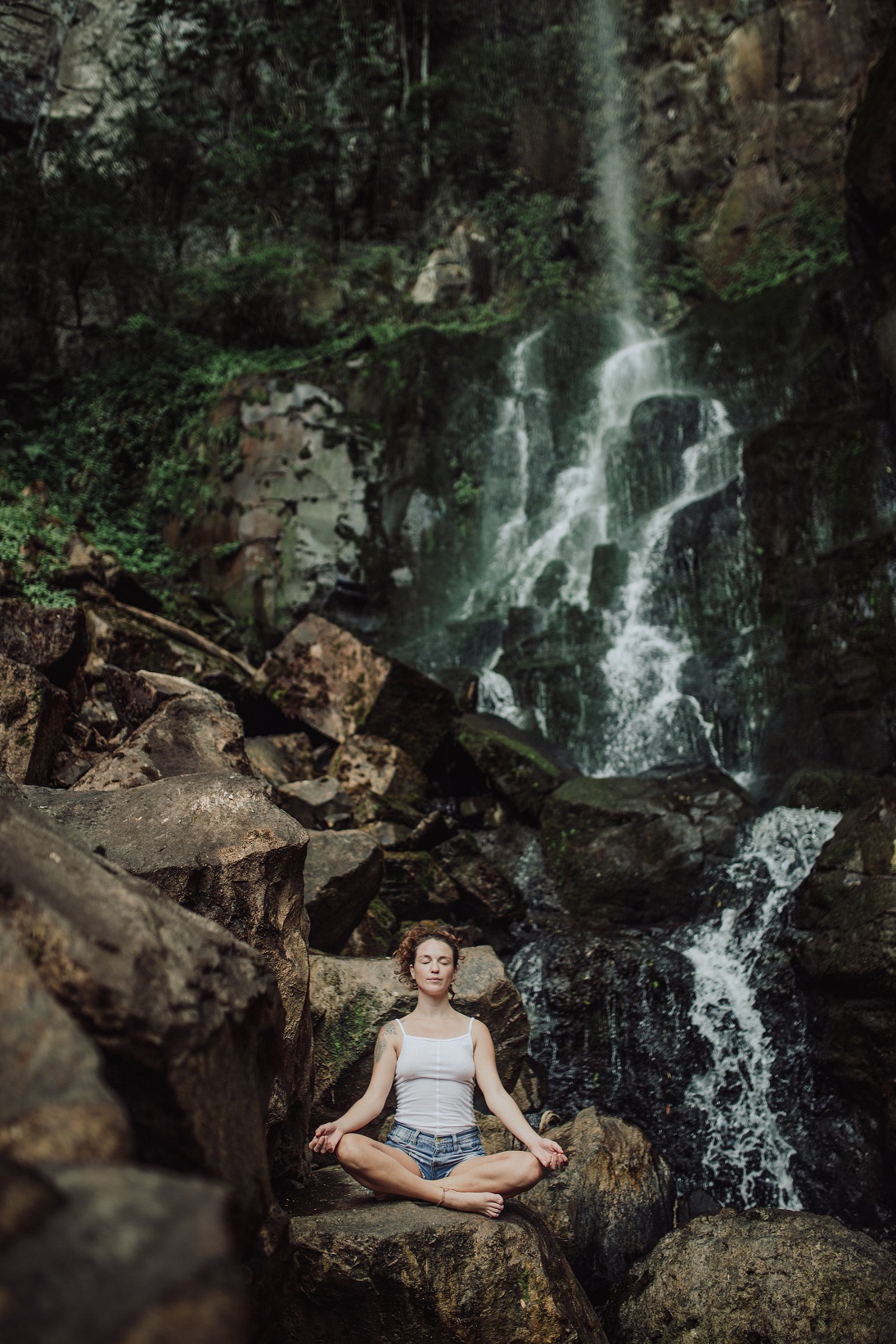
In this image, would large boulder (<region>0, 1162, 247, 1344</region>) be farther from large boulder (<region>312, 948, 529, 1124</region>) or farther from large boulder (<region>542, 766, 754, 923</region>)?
large boulder (<region>542, 766, 754, 923</region>)

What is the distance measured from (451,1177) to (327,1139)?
0.48m

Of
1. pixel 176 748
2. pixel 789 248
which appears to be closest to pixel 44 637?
pixel 176 748

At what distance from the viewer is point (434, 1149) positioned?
3.30 metres

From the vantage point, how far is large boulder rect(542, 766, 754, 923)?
8766mm

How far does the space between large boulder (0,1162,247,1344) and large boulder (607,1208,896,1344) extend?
3.70 meters

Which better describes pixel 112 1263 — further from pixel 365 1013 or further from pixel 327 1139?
pixel 365 1013

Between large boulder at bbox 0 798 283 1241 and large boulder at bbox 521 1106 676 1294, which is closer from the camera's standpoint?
large boulder at bbox 0 798 283 1241

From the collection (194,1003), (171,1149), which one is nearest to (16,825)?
(194,1003)

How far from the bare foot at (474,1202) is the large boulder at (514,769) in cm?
695

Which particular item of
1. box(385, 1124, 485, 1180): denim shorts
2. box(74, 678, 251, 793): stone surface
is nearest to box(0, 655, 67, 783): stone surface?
box(74, 678, 251, 793): stone surface

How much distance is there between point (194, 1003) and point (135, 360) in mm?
19790

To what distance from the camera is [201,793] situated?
3949mm

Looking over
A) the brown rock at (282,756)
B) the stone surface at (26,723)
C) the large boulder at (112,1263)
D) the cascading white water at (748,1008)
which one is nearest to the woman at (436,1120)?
the large boulder at (112,1263)

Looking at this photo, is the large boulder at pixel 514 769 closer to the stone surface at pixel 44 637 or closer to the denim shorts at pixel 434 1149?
the stone surface at pixel 44 637
